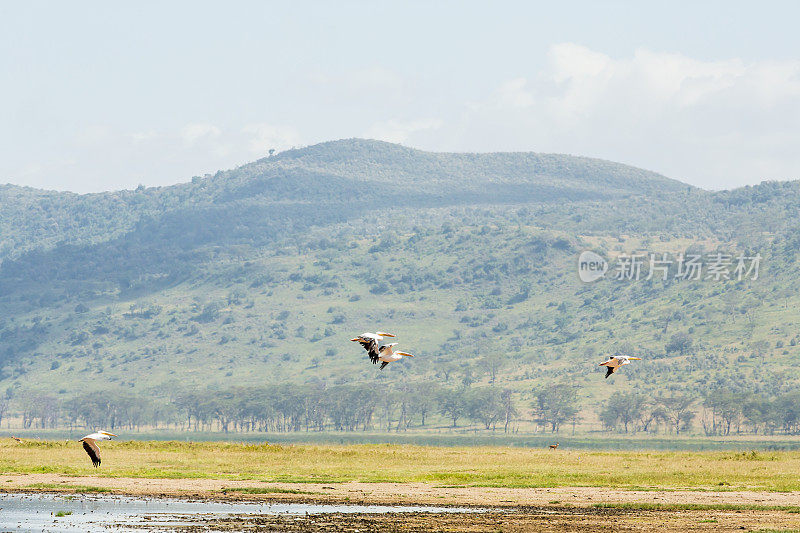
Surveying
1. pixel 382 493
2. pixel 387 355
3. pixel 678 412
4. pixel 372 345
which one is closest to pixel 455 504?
pixel 382 493

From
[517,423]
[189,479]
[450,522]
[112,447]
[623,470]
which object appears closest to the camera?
[450,522]

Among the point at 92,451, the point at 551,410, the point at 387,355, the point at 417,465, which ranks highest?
the point at 387,355

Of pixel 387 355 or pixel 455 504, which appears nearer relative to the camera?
pixel 387 355

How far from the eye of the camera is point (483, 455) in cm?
7025

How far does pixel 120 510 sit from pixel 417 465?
83.2ft

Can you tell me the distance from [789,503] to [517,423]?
5947 inches

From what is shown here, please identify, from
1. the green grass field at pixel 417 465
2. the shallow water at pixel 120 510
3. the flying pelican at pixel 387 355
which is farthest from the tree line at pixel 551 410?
the flying pelican at pixel 387 355

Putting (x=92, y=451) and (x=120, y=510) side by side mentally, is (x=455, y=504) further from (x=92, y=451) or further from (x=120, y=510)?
(x=92, y=451)

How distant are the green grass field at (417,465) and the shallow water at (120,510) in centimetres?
898

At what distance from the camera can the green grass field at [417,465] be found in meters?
52.0

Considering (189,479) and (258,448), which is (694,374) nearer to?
(258,448)

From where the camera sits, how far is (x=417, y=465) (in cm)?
6225

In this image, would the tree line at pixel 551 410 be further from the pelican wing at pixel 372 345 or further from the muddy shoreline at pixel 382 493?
the pelican wing at pixel 372 345

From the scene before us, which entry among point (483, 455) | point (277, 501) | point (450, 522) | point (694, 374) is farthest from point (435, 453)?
point (694, 374)
